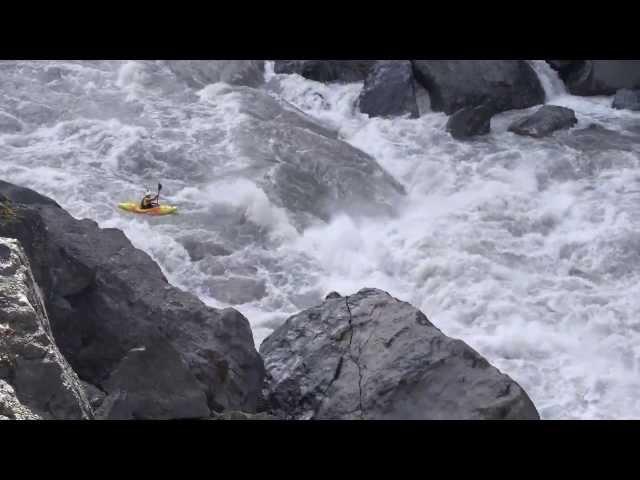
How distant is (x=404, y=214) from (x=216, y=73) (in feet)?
19.3

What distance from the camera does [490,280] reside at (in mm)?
9594

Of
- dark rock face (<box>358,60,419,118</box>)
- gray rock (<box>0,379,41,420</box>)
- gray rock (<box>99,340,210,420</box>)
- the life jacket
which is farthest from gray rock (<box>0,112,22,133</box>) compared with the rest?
gray rock (<box>0,379,41,420</box>)

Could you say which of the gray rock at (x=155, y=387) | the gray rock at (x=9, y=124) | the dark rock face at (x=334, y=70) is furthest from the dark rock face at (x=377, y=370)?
A: the dark rock face at (x=334, y=70)

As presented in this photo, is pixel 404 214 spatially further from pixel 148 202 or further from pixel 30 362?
pixel 30 362

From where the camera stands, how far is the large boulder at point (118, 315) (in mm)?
5688

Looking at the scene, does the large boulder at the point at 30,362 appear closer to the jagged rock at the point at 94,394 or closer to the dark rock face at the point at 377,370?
the jagged rock at the point at 94,394

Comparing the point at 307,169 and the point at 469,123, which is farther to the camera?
the point at 469,123

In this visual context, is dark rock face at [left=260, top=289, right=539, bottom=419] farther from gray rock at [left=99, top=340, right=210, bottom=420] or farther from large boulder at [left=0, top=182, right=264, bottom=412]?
gray rock at [left=99, top=340, right=210, bottom=420]

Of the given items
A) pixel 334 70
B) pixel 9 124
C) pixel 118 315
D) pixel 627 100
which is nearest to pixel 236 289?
pixel 118 315

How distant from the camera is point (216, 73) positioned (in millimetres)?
15133

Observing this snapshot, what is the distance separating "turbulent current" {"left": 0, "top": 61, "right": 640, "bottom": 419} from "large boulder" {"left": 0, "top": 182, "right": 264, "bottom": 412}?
201 cm

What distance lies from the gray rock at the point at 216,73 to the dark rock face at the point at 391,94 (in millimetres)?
2449
